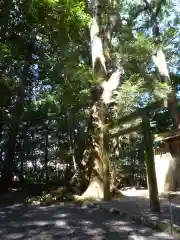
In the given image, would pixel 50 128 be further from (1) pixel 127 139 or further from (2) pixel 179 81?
(2) pixel 179 81

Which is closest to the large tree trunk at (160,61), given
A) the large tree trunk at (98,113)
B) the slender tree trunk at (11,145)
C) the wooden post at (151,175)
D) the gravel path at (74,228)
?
the large tree trunk at (98,113)

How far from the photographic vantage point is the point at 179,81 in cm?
1755

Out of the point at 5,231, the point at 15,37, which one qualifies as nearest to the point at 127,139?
the point at 15,37

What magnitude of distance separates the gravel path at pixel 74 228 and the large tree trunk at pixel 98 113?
2739mm

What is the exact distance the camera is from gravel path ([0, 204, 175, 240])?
4.41 meters

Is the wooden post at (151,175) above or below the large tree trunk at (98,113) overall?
below

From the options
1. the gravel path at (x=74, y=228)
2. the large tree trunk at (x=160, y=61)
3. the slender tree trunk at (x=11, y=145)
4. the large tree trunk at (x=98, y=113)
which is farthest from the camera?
the large tree trunk at (x=160, y=61)

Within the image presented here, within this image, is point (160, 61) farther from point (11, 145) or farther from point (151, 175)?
point (151, 175)

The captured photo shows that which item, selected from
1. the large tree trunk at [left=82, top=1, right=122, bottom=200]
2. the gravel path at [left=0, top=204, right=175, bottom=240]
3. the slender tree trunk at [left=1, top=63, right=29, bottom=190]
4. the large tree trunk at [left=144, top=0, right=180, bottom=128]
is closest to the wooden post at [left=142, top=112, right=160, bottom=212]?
the gravel path at [left=0, top=204, right=175, bottom=240]

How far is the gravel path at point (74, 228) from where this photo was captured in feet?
14.5

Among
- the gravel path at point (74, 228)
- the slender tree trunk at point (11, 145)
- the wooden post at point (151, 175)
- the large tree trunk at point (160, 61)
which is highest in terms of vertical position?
the large tree trunk at point (160, 61)

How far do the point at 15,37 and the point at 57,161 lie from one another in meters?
8.94

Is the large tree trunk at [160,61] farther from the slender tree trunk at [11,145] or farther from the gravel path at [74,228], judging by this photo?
the gravel path at [74,228]

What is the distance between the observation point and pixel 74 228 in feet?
16.7
